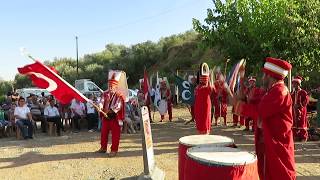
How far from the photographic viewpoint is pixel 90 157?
35.9ft

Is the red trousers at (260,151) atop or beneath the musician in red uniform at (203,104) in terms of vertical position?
beneath

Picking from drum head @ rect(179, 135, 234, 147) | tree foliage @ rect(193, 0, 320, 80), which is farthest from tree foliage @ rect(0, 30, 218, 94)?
drum head @ rect(179, 135, 234, 147)

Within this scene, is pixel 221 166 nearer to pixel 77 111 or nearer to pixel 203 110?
pixel 203 110

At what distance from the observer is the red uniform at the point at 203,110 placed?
9352 mm

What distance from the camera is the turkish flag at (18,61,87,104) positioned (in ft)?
27.9

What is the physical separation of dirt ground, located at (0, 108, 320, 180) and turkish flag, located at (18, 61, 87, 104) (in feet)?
5.63

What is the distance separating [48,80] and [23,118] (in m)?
6.56

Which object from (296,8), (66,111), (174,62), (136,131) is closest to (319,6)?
(296,8)

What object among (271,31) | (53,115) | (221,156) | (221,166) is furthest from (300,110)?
(221,166)

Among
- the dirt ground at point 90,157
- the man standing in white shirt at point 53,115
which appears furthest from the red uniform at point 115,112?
the man standing in white shirt at point 53,115

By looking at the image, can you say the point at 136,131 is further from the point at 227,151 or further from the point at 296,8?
the point at 227,151

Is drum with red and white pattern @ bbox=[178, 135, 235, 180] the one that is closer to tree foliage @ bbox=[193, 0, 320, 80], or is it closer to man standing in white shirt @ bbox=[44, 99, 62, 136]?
tree foliage @ bbox=[193, 0, 320, 80]

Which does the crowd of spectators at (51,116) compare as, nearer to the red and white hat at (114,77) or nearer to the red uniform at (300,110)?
the red and white hat at (114,77)

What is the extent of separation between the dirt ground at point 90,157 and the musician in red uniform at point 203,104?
3.50 feet
